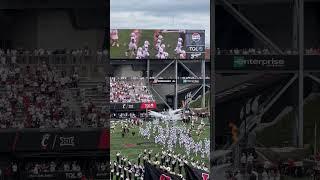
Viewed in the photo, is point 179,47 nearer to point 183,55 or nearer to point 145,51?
point 183,55

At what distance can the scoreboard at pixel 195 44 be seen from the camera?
93.4 ft

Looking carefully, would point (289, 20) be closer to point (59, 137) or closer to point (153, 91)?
point (59, 137)

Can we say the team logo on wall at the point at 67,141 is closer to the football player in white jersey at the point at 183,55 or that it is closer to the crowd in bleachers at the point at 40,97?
the crowd in bleachers at the point at 40,97

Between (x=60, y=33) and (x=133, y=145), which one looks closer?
(x=60, y=33)

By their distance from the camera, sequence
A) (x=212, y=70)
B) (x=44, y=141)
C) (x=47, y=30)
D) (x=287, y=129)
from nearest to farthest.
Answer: (x=44, y=141) < (x=47, y=30) < (x=212, y=70) < (x=287, y=129)

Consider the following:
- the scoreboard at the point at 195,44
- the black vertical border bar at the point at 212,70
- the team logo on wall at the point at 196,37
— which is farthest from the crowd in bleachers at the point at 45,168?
the team logo on wall at the point at 196,37

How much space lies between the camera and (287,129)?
11.6 meters

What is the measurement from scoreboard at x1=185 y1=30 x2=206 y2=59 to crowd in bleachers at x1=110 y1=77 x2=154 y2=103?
2.68m

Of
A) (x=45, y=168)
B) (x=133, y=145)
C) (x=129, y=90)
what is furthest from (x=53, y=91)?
(x=129, y=90)

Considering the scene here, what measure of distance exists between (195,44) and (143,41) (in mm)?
2582

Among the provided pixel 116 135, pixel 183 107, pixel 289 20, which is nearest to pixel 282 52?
pixel 289 20

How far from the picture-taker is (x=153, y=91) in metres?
28.9

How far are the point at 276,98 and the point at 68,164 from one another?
4.30 meters

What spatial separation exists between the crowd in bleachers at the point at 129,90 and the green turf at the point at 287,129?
49.8 ft
